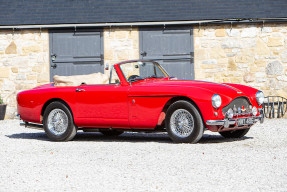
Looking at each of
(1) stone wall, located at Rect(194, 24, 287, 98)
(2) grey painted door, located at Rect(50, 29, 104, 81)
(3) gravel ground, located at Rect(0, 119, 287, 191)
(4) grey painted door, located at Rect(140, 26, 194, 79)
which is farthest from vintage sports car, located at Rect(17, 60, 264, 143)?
(1) stone wall, located at Rect(194, 24, 287, 98)

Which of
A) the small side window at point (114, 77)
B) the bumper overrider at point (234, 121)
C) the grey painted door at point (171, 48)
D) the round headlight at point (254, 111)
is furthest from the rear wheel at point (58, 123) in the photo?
the grey painted door at point (171, 48)

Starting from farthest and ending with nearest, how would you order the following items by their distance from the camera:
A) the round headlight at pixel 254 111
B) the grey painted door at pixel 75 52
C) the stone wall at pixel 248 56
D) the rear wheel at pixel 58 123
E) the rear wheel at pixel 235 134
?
the grey painted door at pixel 75 52 < the stone wall at pixel 248 56 < the rear wheel at pixel 58 123 < the rear wheel at pixel 235 134 < the round headlight at pixel 254 111

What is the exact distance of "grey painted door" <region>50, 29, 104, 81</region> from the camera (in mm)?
15148

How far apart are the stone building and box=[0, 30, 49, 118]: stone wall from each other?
0.10 ft

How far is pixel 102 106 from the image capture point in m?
8.27

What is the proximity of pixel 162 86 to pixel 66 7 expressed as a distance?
29.5 ft

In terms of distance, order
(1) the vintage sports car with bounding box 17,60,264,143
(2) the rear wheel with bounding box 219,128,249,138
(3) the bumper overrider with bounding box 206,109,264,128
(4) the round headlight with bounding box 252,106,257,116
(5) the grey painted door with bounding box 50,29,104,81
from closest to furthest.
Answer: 1. (3) the bumper overrider with bounding box 206,109,264,128
2. (1) the vintage sports car with bounding box 17,60,264,143
3. (4) the round headlight with bounding box 252,106,257,116
4. (2) the rear wheel with bounding box 219,128,249,138
5. (5) the grey painted door with bounding box 50,29,104,81

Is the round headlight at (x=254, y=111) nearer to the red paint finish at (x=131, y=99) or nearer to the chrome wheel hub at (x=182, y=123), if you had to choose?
the red paint finish at (x=131, y=99)

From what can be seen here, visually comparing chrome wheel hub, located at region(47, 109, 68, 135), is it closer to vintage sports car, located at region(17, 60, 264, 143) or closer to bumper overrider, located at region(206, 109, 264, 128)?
vintage sports car, located at region(17, 60, 264, 143)

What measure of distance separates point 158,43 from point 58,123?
23.0ft

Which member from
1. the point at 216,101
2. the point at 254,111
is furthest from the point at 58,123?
the point at 254,111

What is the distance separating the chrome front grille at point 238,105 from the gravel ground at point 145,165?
0.52 m

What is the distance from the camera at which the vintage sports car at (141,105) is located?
7.39 meters

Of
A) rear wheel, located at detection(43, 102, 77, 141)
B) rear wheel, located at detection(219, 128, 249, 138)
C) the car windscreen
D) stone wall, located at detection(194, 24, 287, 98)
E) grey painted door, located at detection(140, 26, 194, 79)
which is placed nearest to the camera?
the car windscreen
